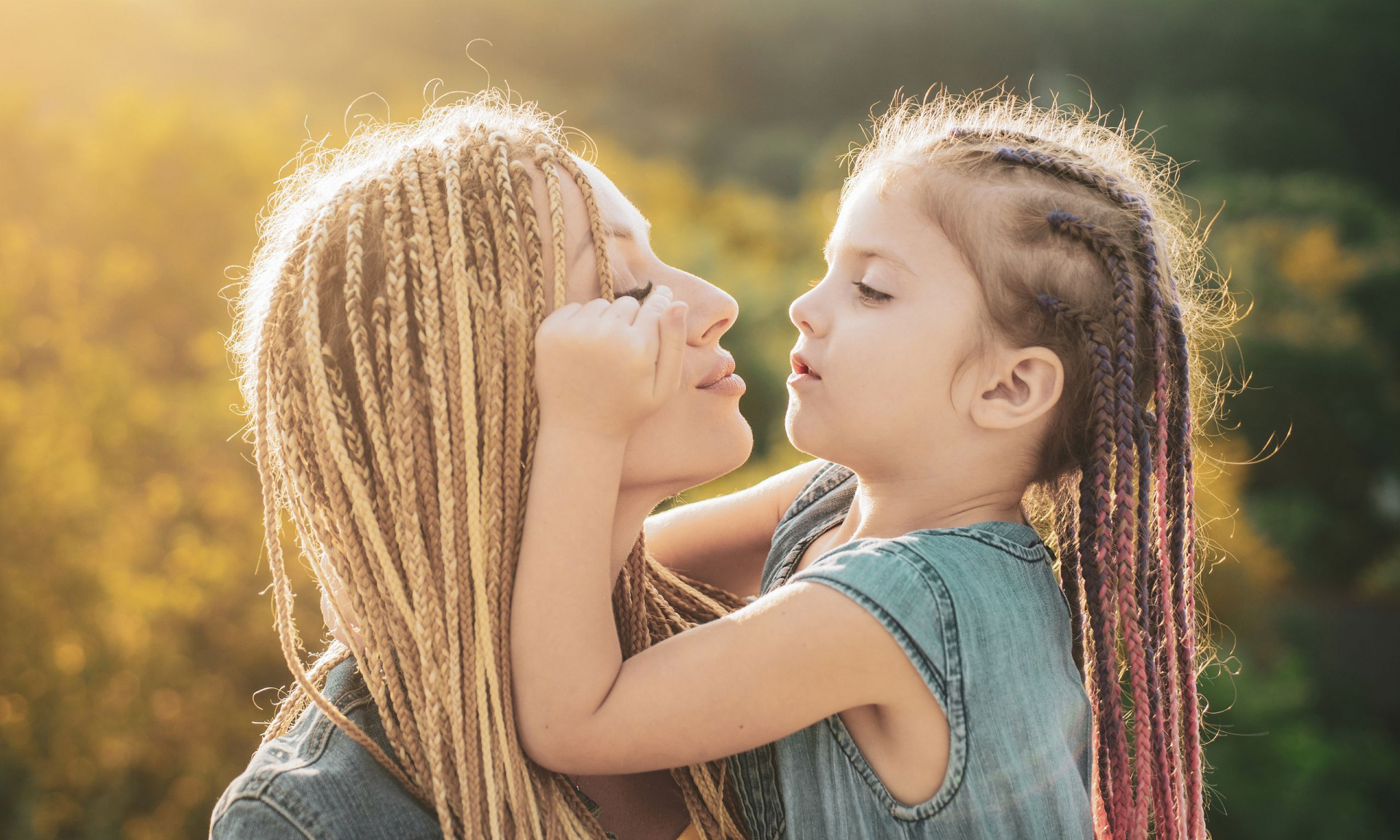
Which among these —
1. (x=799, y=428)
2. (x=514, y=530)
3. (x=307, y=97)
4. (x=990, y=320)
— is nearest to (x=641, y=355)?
(x=514, y=530)

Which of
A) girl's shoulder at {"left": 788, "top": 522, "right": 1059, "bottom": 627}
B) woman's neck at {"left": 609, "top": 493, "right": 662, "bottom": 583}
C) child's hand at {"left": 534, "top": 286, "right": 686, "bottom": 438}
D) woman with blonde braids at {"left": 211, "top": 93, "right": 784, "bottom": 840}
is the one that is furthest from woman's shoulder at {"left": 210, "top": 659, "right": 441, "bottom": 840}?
girl's shoulder at {"left": 788, "top": 522, "right": 1059, "bottom": 627}

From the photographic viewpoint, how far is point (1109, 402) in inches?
67.6

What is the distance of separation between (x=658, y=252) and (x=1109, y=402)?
15.7 ft

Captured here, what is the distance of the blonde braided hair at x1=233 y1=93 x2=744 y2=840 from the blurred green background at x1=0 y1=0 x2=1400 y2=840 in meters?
1.51

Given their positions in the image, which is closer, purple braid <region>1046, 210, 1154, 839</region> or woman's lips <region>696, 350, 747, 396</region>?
purple braid <region>1046, 210, 1154, 839</region>

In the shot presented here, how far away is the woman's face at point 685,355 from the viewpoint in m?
1.73

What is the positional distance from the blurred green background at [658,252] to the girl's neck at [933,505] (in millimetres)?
764

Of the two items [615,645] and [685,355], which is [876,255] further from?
[615,645]

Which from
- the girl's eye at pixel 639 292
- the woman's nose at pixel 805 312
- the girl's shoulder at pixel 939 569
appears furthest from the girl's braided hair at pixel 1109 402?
the girl's eye at pixel 639 292

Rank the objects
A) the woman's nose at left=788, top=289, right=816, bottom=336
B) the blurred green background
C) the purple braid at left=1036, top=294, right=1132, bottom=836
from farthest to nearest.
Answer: the blurred green background, the woman's nose at left=788, top=289, right=816, bottom=336, the purple braid at left=1036, top=294, right=1132, bottom=836

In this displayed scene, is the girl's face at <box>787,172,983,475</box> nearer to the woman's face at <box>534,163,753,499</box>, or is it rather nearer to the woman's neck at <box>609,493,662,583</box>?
the woman's face at <box>534,163,753,499</box>

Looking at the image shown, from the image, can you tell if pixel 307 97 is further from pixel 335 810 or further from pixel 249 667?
pixel 335 810

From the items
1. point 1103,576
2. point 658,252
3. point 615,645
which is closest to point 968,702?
point 1103,576

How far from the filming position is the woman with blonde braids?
152 centimetres
